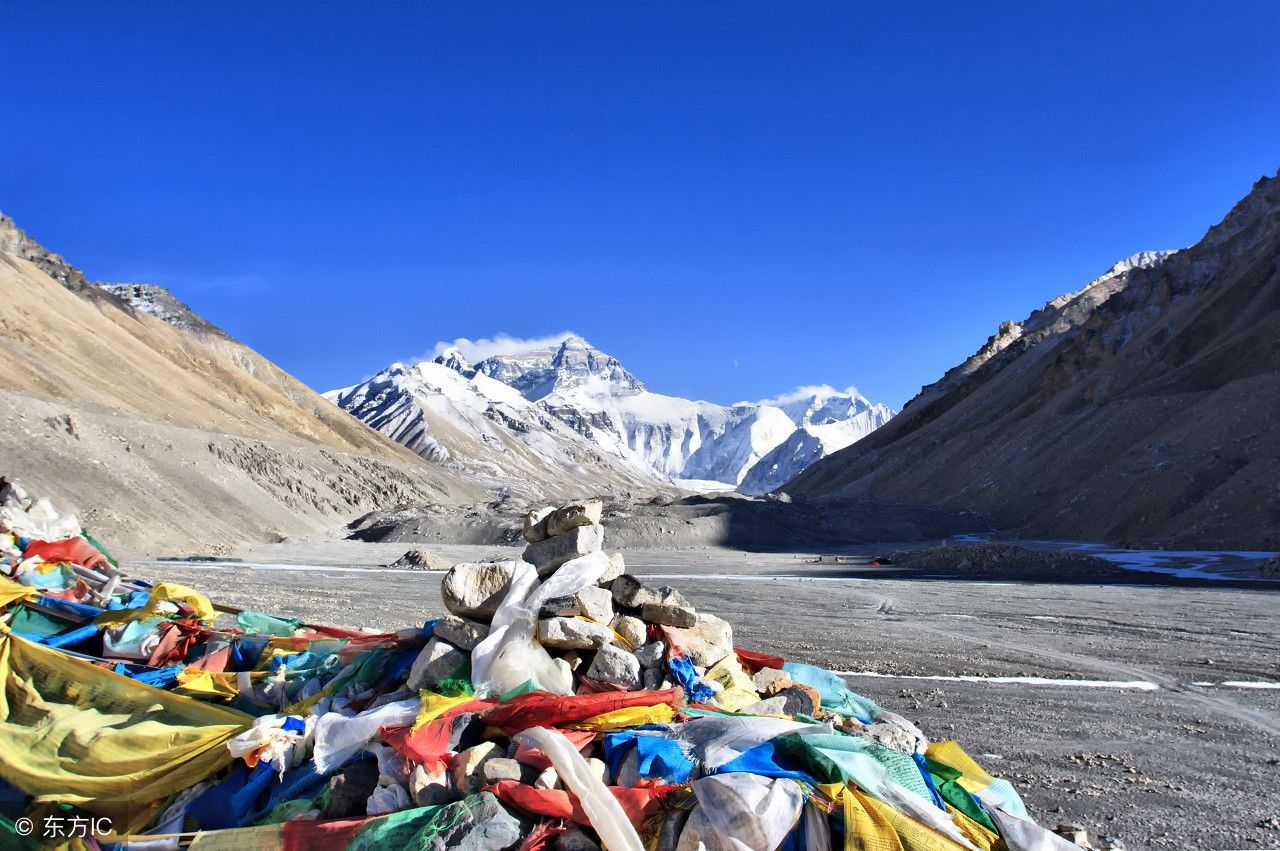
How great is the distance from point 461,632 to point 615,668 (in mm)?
1153

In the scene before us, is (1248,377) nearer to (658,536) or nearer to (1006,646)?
(658,536)

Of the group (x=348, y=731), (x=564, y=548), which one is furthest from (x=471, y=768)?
(x=564, y=548)

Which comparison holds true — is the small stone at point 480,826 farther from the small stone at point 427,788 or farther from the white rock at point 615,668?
the white rock at point 615,668

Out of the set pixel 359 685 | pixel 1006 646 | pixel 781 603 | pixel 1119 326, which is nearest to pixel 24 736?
pixel 359 685

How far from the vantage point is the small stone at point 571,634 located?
6164mm

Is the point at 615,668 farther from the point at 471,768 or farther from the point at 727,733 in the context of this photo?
the point at 471,768

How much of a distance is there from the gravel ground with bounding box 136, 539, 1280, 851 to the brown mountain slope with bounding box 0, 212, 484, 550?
9.16 meters

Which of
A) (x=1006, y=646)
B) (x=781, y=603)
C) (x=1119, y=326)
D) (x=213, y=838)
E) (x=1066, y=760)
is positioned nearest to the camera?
(x=213, y=838)

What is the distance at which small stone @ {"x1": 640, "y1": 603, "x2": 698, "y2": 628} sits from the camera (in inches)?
269

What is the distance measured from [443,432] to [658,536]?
260ft

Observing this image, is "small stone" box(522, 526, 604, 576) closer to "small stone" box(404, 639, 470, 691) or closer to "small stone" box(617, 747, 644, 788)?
"small stone" box(404, 639, 470, 691)

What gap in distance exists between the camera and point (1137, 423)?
42.8 meters

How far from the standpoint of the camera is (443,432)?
4496 inches

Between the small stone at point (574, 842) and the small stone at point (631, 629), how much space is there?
2.24m
